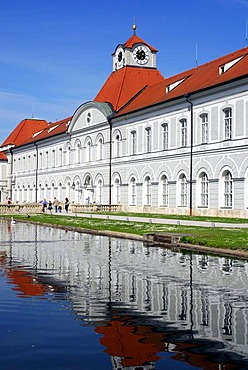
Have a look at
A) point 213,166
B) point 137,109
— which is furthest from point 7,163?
point 213,166

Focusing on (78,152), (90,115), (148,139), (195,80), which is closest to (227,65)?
(195,80)

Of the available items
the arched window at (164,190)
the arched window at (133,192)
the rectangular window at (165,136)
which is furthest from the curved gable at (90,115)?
the arched window at (164,190)

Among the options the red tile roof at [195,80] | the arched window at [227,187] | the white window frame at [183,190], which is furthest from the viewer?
the white window frame at [183,190]

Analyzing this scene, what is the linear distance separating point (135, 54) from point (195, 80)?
17109mm

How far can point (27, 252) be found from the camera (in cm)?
1708

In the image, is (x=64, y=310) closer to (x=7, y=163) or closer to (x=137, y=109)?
(x=137, y=109)

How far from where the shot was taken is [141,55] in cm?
6081

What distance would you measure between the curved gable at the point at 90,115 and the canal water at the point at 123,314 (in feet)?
136

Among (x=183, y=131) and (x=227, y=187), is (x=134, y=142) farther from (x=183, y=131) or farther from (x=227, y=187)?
(x=227, y=187)

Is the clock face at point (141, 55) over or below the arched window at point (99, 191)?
over

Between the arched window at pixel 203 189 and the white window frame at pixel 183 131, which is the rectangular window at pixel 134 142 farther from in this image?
the arched window at pixel 203 189

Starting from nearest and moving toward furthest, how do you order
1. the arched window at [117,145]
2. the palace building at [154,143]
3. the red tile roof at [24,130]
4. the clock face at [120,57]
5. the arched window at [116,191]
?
the palace building at [154,143]
the arched window at [116,191]
the arched window at [117,145]
the clock face at [120,57]
the red tile roof at [24,130]

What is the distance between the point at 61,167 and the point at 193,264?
180 feet

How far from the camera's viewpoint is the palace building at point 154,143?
38.4 meters
